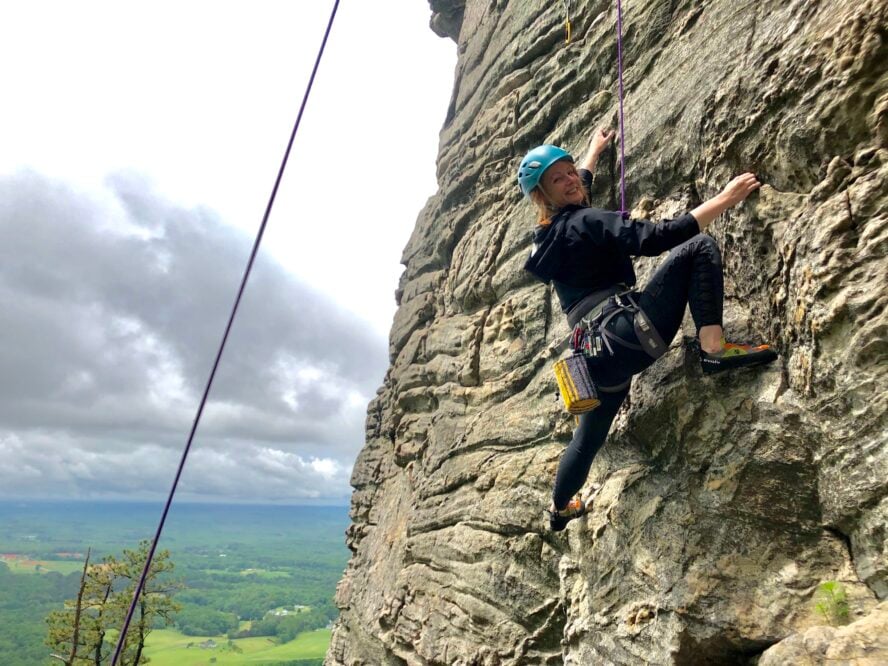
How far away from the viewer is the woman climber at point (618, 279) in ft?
16.2

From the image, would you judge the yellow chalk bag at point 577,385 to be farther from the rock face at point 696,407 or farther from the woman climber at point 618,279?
the rock face at point 696,407

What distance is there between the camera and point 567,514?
6941mm

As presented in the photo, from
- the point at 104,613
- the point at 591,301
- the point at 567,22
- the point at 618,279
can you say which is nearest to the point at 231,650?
the point at 104,613

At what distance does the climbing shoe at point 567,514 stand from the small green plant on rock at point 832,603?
106 inches

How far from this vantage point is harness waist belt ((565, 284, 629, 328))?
18.1ft

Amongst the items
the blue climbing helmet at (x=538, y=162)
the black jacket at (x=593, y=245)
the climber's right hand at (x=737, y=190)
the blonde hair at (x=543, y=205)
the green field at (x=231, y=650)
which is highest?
the blue climbing helmet at (x=538, y=162)

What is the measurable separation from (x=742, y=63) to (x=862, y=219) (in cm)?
255

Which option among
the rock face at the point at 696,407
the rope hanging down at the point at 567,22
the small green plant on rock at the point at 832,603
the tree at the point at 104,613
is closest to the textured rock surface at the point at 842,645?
the rock face at the point at 696,407

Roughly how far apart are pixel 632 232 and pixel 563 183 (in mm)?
1025

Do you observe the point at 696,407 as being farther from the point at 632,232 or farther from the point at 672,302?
the point at 632,232

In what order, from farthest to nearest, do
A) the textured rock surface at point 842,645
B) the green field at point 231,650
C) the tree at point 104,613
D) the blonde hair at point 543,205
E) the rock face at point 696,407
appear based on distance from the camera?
the green field at point 231,650 < the tree at point 104,613 < the blonde hair at point 543,205 < the rock face at point 696,407 < the textured rock surface at point 842,645

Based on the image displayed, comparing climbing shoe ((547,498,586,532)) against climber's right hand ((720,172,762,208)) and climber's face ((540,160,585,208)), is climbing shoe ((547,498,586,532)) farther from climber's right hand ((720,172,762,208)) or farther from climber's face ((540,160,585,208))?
climber's right hand ((720,172,762,208))

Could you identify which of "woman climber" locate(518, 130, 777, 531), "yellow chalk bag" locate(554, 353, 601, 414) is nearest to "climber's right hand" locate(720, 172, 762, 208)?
"woman climber" locate(518, 130, 777, 531)

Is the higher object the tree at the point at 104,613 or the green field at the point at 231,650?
the tree at the point at 104,613
